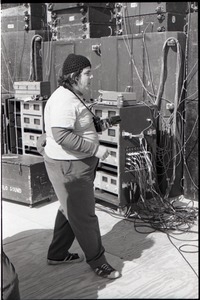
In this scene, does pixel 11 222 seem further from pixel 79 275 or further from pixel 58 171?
pixel 58 171

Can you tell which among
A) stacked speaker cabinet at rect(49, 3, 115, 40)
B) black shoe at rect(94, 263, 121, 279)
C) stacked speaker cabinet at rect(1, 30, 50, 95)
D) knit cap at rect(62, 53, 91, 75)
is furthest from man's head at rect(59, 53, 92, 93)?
stacked speaker cabinet at rect(1, 30, 50, 95)

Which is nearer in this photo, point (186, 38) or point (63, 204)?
point (63, 204)

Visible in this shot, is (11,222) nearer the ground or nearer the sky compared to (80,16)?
nearer the ground

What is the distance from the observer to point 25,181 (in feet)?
18.2

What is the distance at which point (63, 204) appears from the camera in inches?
135

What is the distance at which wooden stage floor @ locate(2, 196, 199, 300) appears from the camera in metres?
3.46

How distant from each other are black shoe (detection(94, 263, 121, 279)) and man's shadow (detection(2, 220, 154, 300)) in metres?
0.05

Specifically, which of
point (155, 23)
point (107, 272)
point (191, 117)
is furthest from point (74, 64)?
point (155, 23)

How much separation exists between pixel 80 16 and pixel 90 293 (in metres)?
5.02

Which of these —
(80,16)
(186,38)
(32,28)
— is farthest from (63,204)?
(32,28)

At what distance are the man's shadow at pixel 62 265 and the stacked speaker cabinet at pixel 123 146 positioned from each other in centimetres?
42

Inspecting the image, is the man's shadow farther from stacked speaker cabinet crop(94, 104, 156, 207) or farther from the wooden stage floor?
stacked speaker cabinet crop(94, 104, 156, 207)

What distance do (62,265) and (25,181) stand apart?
1880 mm

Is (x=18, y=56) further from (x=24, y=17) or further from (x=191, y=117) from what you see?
(x=191, y=117)
